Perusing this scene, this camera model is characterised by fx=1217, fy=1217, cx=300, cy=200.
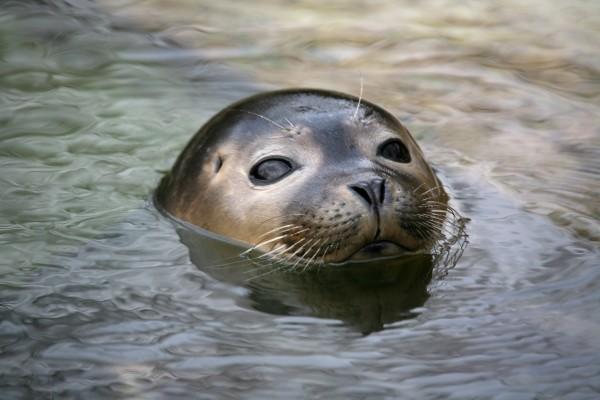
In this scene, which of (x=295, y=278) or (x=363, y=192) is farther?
(x=295, y=278)

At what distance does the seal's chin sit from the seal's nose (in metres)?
0.20

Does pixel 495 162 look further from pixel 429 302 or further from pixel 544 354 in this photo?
pixel 544 354

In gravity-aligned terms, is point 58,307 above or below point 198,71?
below

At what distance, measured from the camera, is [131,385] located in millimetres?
3889

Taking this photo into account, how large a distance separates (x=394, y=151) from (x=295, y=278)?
0.76 meters

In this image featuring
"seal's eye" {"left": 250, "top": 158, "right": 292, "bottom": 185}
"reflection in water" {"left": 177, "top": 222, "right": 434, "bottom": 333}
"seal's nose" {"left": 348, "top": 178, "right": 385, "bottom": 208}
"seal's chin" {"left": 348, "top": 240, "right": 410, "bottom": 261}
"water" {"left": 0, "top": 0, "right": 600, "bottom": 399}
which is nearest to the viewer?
"water" {"left": 0, "top": 0, "right": 600, "bottom": 399}

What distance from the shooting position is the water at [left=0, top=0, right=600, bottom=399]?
158 inches

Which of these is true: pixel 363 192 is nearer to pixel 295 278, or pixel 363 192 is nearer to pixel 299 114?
pixel 295 278

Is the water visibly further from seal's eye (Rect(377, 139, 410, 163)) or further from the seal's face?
seal's eye (Rect(377, 139, 410, 163))

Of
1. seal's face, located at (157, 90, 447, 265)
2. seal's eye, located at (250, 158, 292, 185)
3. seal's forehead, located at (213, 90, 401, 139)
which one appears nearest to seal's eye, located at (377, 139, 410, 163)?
seal's face, located at (157, 90, 447, 265)

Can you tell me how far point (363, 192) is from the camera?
4.73 metres

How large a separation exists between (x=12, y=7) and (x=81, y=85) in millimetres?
1903

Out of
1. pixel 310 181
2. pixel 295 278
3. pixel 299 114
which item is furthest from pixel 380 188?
pixel 299 114

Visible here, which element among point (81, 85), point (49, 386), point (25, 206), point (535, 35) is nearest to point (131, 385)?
point (49, 386)
